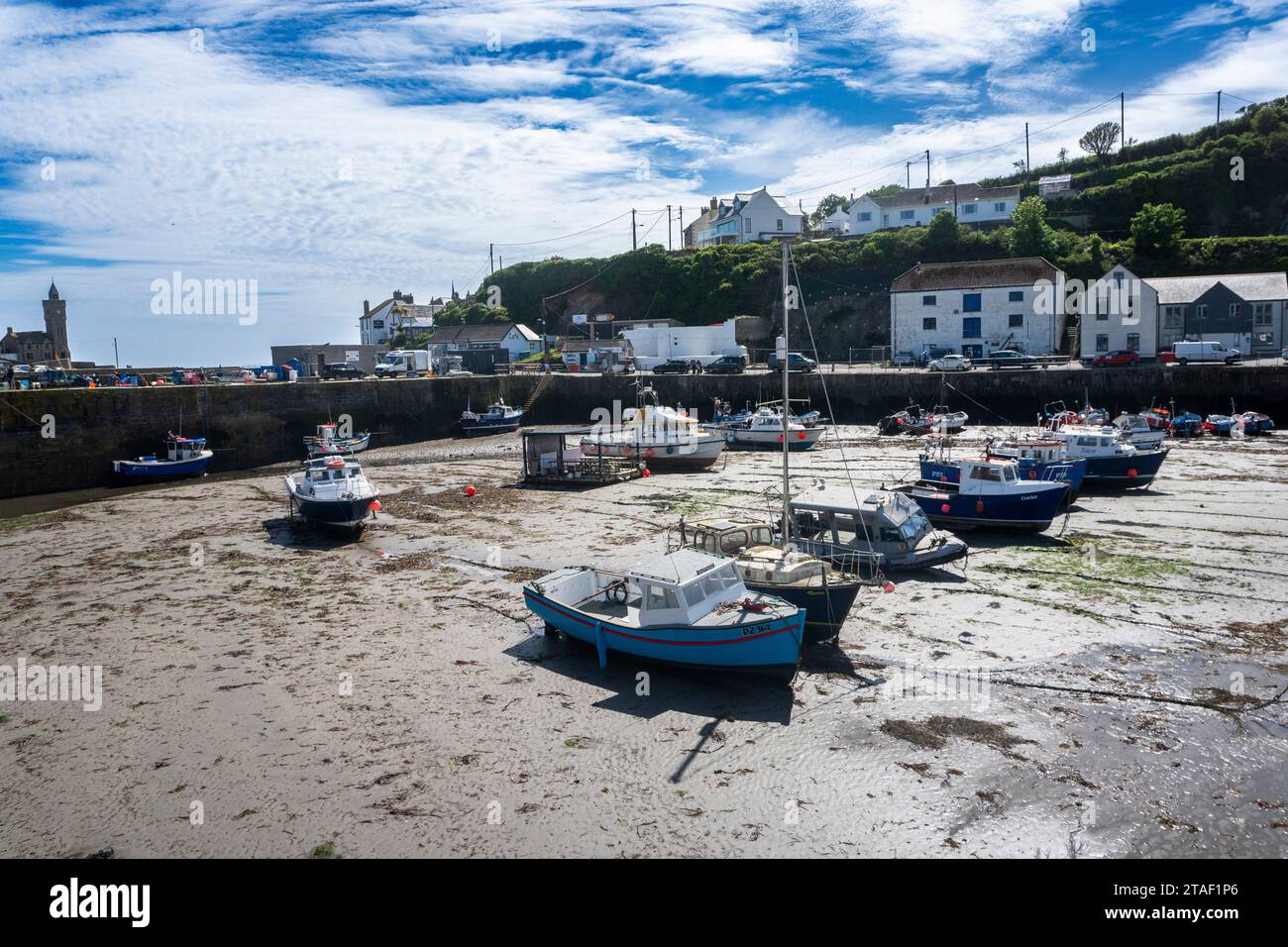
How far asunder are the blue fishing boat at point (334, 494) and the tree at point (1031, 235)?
50715 mm

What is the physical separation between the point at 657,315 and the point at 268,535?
5115 cm

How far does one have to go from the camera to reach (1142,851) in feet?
27.4

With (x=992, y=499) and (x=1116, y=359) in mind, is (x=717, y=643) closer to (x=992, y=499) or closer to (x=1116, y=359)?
(x=992, y=499)

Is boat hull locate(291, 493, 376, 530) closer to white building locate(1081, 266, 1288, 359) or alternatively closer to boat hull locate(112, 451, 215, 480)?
boat hull locate(112, 451, 215, 480)

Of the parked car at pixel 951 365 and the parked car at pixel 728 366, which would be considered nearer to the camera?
the parked car at pixel 951 365

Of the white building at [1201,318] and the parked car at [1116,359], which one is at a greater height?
the white building at [1201,318]

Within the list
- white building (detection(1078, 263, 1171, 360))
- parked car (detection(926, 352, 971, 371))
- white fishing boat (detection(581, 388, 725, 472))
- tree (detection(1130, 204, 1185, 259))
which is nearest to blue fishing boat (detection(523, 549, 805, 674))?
white fishing boat (detection(581, 388, 725, 472))

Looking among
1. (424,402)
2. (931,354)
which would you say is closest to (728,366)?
(931,354)

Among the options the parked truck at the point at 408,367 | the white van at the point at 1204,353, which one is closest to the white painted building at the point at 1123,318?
the white van at the point at 1204,353

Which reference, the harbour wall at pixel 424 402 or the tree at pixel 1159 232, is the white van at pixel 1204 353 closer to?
the harbour wall at pixel 424 402

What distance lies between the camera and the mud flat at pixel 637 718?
9.06m

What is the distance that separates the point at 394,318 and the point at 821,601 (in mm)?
88645

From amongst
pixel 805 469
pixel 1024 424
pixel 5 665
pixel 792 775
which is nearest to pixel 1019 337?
pixel 1024 424

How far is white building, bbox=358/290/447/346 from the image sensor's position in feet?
292
